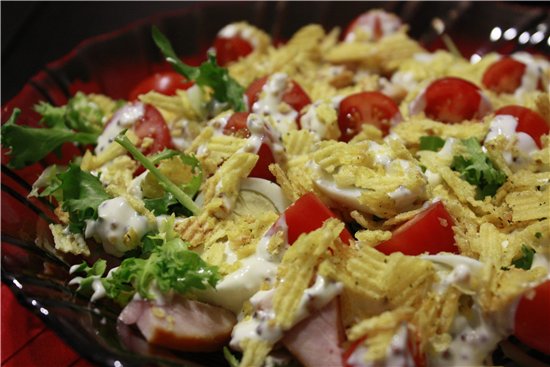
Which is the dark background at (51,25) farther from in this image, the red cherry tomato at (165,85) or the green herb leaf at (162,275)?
the green herb leaf at (162,275)

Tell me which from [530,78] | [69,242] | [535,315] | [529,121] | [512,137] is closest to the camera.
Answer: [535,315]

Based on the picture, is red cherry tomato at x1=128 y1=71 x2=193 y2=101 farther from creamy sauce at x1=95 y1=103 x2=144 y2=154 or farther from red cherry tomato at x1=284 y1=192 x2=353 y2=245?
red cherry tomato at x1=284 y1=192 x2=353 y2=245

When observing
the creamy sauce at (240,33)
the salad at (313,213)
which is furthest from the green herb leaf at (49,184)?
the creamy sauce at (240,33)

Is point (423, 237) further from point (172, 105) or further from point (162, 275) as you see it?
point (172, 105)

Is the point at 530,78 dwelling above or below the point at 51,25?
below

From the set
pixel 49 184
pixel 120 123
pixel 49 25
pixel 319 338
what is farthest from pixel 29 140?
pixel 49 25

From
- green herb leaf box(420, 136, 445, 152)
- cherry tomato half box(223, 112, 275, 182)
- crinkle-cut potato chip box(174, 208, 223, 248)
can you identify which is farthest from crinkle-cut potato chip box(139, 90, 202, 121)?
green herb leaf box(420, 136, 445, 152)

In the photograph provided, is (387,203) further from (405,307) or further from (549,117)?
(549,117)
